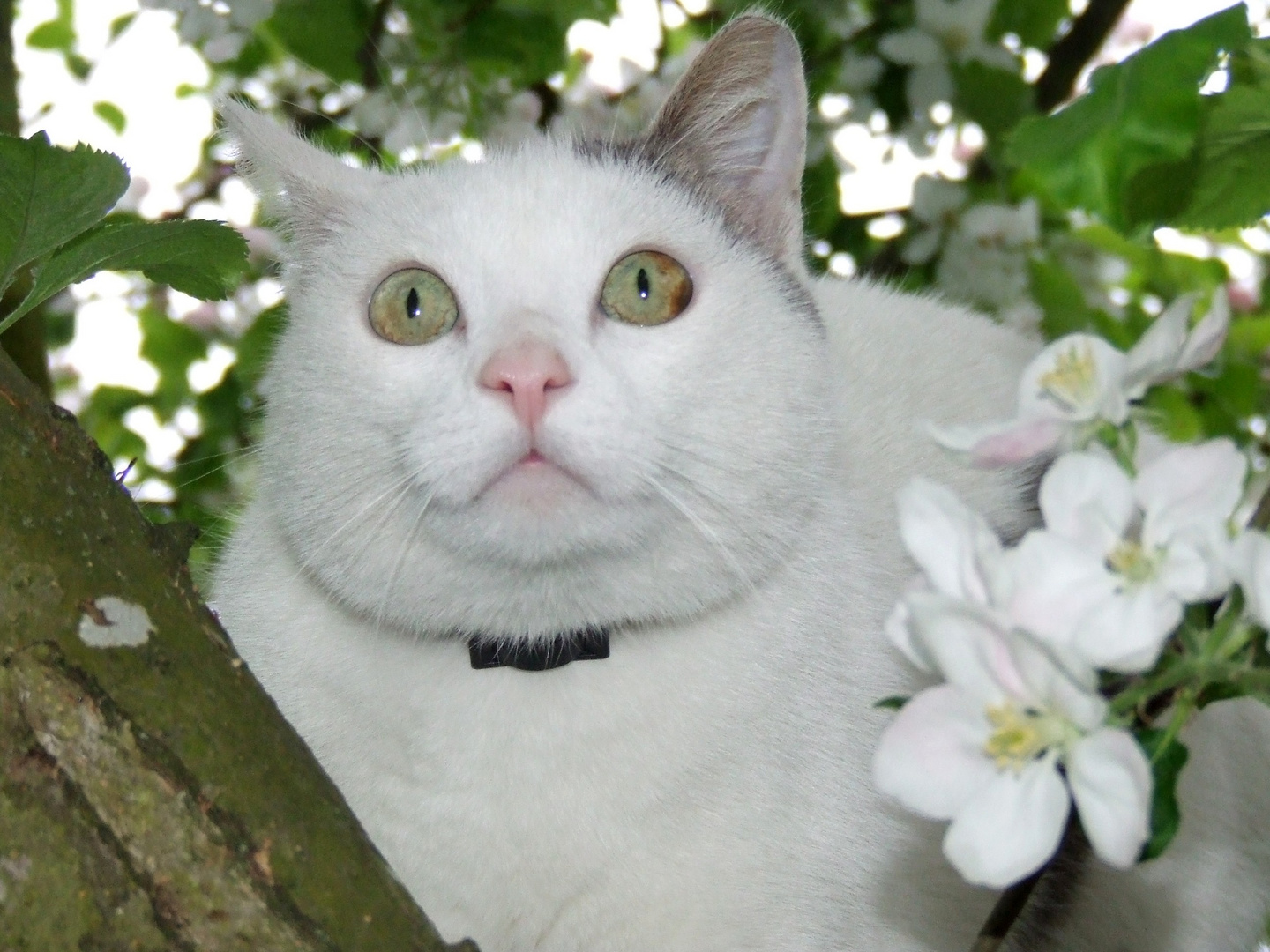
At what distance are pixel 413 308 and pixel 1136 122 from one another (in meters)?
1.07

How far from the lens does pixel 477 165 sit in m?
2.20

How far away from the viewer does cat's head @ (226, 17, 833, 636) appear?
1.79 m

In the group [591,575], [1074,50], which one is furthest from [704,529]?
[1074,50]

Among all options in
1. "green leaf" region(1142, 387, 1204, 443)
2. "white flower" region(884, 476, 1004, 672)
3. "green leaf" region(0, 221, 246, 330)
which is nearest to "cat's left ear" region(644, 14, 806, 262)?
"green leaf" region(0, 221, 246, 330)

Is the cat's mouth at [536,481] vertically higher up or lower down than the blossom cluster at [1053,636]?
lower down

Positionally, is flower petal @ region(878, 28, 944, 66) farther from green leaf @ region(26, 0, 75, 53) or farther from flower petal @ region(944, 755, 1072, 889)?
flower petal @ region(944, 755, 1072, 889)

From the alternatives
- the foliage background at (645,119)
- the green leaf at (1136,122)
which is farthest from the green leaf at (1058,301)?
the green leaf at (1136,122)

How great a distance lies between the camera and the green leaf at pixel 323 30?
3.23m

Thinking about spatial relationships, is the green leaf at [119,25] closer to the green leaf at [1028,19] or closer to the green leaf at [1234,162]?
the green leaf at [1028,19]

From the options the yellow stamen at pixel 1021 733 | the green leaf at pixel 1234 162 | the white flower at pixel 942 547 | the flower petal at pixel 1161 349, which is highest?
the green leaf at pixel 1234 162

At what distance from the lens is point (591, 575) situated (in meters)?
1.91

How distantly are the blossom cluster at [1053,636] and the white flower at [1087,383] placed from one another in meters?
0.03

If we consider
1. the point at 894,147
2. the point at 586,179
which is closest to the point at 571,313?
the point at 586,179

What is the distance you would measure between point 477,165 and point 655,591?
76cm
